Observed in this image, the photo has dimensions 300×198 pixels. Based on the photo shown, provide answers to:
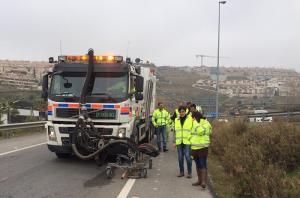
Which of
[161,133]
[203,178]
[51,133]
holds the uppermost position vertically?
[51,133]

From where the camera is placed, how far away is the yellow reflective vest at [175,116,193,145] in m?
10.4

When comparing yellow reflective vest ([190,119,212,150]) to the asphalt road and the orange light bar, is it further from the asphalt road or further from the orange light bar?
the orange light bar

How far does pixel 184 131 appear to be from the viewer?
413 inches

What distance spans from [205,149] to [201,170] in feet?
1.52

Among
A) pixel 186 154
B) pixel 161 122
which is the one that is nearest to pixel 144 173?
pixel 186 154

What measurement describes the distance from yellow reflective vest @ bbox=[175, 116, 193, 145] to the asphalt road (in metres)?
0.90

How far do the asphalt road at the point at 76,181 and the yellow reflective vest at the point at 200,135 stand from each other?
2.97 ft

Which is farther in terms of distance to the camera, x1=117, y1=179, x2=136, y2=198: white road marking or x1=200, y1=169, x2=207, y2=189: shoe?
x1=200, y1=169, x2=207, y2=189: shoe

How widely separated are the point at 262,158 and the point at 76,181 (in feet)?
14.0

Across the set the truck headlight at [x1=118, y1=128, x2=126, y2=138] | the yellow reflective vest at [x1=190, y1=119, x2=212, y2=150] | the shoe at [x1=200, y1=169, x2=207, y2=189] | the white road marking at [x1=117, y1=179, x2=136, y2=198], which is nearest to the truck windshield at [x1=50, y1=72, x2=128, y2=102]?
the truck headlight at [x1=118, y1=128, x2=126, y2=138]

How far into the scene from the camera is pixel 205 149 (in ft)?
31.3

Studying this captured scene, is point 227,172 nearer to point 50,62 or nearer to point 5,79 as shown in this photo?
point 50,62

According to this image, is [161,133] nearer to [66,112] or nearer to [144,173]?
[66,112]

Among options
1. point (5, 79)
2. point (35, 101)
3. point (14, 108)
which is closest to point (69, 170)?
point (14, 108)
